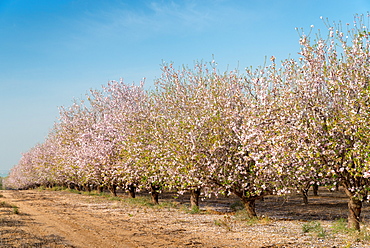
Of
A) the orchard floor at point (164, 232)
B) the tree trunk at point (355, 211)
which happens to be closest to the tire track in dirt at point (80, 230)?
the orchard floor at point (164, 232)

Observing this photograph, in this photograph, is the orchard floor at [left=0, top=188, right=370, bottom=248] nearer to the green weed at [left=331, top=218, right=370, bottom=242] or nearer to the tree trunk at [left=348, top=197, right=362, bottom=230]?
the green weed at [left=331, top=218, right=370, bottom=242]

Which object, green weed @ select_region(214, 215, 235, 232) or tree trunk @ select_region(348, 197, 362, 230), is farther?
green weed @ select_region(214, 215, 235, 232)

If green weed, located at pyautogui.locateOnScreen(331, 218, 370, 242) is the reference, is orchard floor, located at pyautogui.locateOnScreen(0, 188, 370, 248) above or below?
below

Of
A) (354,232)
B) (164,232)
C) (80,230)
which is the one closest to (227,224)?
(164,232)

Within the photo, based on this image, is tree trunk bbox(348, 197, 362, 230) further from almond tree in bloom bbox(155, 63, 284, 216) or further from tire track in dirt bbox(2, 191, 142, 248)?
tire track in dirt bbox(2, 191, 142, 248)

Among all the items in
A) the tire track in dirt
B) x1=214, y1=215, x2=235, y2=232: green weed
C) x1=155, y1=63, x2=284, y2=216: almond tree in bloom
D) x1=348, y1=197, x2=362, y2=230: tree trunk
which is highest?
x1=155, y1=63, x2=284, y2=216: almond tree in bloom

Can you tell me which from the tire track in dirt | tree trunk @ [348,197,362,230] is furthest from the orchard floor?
tree trunk @ [348,197,362,230]

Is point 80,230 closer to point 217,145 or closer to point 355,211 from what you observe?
point 217,145

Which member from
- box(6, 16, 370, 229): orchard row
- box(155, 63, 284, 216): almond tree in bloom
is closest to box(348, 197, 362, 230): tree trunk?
box(6, 16, 370, 229): orchard row

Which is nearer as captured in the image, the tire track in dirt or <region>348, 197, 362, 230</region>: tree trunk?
the tire track in dirt

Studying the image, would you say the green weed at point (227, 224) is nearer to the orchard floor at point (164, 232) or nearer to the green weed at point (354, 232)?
the orchard floor at point (164, 232)

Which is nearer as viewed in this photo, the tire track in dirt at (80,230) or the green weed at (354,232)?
the green weed at (354,232)

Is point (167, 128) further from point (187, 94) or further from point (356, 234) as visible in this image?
point (356, 234)

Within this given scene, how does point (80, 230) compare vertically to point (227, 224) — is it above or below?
below
